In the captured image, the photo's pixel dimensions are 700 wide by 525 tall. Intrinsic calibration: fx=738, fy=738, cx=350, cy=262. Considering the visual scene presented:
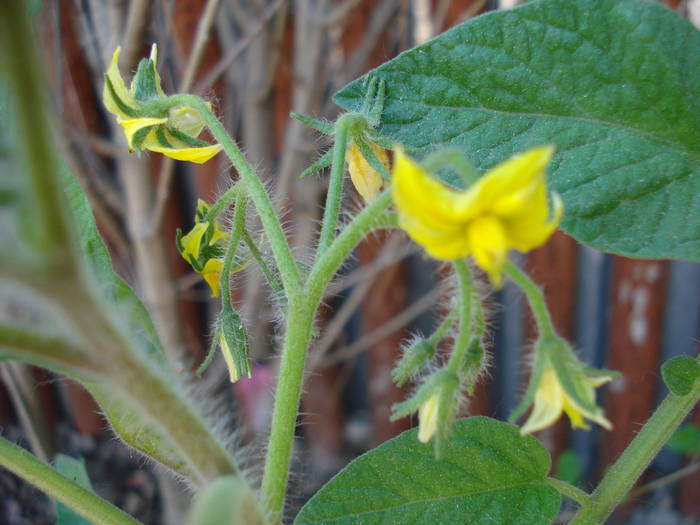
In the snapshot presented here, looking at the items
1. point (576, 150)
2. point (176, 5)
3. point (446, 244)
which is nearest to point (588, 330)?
point (176, 5)

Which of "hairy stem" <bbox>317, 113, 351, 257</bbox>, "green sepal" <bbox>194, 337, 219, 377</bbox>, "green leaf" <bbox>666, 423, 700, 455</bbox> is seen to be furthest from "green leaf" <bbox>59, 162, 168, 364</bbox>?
"green leaf" <bbox>666, 423, 700, 455</bbox>

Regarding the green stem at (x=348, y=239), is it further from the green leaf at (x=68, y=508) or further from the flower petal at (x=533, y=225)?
the green leaf at (x=68, y=508)

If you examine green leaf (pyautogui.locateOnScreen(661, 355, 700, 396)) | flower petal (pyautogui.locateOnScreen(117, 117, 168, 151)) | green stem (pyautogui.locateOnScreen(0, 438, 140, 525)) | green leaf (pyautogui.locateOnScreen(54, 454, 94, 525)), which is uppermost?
flower petal (pyautogui.locateOnScreen(117, 117, 168, 151))

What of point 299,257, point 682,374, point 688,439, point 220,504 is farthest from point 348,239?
point 688,439

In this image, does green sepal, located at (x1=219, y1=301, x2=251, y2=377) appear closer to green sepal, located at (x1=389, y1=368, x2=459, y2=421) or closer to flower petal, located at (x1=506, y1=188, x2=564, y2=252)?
green sepal, located at (x1=389, y1=368, x2=459, y2=421)

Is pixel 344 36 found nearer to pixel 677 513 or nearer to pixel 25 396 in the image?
pixel 25 396

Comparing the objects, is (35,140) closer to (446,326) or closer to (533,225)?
(533,225)

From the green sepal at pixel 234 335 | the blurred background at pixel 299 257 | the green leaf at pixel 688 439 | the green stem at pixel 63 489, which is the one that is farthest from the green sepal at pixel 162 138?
the green leaf at pixel 688 439
